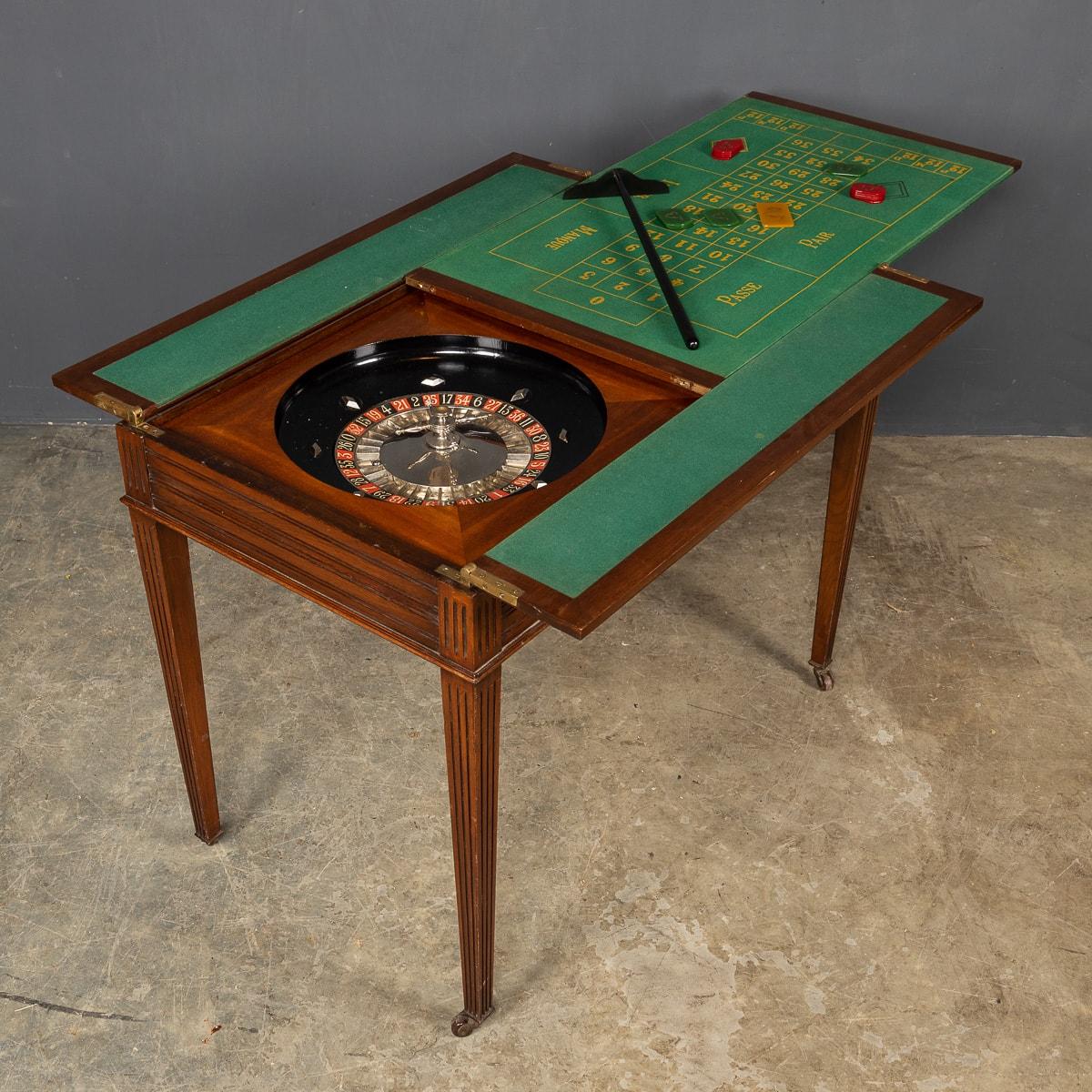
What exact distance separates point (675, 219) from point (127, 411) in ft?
4.05

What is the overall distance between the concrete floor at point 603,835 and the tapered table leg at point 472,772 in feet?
0.56

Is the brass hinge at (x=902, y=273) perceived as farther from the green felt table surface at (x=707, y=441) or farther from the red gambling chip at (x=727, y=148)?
the red gambling chip at (x=727, y=148)

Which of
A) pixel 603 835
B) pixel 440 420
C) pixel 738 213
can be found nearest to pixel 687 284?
pixel 738 213

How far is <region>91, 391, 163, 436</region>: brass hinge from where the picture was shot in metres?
2.39

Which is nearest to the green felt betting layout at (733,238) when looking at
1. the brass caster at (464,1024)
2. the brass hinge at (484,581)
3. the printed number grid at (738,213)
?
the printed number grid at (738,213)

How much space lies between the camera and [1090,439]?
434 centimetres

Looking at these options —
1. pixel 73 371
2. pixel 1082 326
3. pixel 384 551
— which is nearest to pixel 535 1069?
pixel 384 551

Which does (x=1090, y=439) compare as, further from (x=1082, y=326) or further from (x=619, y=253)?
(x=619, y=253)

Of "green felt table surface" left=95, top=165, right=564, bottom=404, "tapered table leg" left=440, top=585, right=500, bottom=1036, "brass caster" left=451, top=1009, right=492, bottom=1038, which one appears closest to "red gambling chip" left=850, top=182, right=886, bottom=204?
"green felt table surface" left=95, top=165, right=564, bottom=404

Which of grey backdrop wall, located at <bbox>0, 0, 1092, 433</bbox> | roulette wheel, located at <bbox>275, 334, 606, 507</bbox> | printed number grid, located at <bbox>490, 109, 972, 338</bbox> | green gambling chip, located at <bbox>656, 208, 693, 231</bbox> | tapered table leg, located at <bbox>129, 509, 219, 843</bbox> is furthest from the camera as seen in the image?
grey backdrop wall, located at <bbox>0, 0, 1092, 433</bbox>

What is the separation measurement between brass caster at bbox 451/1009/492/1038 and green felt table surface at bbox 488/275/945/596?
1052 mm

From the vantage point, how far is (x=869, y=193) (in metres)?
3.09

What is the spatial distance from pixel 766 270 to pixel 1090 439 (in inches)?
76.9

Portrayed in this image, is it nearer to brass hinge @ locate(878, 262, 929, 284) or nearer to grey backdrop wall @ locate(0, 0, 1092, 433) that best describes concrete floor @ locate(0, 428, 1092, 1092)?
grey backdrop wall @ locate(0, 0, 1092, 433)
